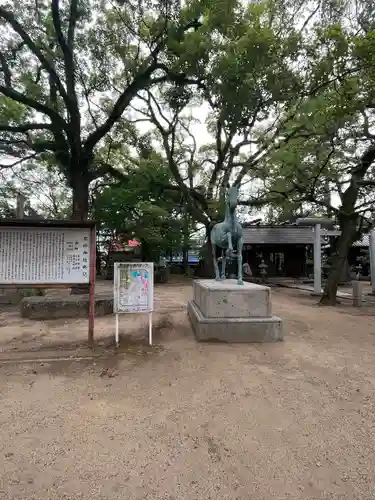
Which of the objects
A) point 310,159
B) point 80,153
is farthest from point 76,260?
point 310,159

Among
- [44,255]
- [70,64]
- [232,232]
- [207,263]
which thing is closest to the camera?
[44,255]

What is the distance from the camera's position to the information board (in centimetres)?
460

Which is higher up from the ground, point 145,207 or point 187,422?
point 145,207

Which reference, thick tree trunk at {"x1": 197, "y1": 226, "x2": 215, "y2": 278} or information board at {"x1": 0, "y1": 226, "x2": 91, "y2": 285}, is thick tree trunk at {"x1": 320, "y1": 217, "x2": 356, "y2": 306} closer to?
information board at {"x1": 0, "y1": 226, "x2": 91, "y2": 285}

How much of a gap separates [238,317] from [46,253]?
3266 mm

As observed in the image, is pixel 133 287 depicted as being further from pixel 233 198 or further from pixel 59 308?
pixel 59 308

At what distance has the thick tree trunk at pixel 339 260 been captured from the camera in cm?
1039

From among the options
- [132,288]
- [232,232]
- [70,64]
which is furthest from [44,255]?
[70,64]

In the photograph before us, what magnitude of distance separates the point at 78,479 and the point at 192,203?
48.1ft

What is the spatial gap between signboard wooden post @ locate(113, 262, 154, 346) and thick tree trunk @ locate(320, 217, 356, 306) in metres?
7.55

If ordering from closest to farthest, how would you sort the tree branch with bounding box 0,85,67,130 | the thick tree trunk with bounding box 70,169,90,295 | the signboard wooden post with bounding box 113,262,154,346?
the signboard wooden post with bounding box 113,262,154,346 < the tree branch with bounding box 0,85,67,130 < the thick tree trunk with bounding box 70,169,90,295

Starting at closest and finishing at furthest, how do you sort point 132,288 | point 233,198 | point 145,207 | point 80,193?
point 132,288, point 233,198, point 80,193, point 145,207

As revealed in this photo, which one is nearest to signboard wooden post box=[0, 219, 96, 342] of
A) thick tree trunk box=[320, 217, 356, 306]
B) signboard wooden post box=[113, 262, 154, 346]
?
signboard wooden post box=[113, 262, 154, 346]

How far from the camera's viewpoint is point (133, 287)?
16.1 feet
